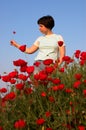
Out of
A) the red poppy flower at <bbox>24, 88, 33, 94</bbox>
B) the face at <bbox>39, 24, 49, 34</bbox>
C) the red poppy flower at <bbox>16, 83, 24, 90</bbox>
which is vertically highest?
the face at <bbox>39, 24, 49, 34</bbox>

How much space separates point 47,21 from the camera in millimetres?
7227

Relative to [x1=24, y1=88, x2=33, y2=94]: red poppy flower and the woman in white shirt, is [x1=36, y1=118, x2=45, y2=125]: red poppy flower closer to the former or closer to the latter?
[x1=24, y1=88, x2=33, y2=94]: red poppy flower

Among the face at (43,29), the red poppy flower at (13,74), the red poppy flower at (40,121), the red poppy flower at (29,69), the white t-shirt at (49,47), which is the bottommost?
the red poppy flower at (40,121)

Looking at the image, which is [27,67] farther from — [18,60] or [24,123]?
[24,123]

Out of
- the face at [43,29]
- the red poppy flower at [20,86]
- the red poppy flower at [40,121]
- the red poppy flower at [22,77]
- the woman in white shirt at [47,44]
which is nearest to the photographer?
the red poppy flower at [40,121]

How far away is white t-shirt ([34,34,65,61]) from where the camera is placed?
6863 millimetres

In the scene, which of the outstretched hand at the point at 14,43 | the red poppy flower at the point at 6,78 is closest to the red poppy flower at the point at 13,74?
the red poppy flower at the point at 6,78

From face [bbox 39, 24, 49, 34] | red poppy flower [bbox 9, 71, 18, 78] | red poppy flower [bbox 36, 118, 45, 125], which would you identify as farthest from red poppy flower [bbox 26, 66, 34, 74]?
face [bbox 39, 24, 49, 34]

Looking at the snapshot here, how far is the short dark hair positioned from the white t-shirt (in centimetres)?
23

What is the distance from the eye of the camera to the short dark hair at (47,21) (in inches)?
284

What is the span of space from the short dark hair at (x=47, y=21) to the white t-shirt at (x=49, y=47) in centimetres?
23

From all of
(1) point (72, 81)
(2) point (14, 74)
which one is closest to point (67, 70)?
(1) point (72, 81)

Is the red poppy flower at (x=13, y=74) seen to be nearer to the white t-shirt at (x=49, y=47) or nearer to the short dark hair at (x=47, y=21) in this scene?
the white t-shirt at (x=49, y=47)

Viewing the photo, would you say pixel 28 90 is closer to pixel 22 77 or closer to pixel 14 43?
pixel 22 77
